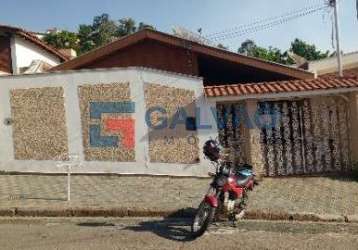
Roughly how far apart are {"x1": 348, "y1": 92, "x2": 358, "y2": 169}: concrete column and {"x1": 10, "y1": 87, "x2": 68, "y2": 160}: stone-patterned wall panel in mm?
7327

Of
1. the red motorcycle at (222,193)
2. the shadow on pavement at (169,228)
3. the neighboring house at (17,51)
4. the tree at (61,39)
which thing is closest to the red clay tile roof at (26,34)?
the neighboring house at (17,51)

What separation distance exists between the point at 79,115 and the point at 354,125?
7.02 m

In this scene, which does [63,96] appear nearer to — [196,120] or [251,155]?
[196,120]

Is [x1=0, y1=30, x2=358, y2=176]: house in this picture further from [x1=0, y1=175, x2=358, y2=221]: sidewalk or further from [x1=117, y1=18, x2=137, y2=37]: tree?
[x1=117, y1=18, x2=137, y2=37]: tree

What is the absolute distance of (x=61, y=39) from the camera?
4191cm

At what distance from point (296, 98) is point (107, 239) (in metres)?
7.22

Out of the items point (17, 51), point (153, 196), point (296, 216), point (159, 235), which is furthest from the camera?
point (17, 51)

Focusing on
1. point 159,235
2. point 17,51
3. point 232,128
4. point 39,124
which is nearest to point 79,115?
point 39,124

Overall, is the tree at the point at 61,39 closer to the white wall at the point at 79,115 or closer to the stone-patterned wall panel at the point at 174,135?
the white wall at the point at 79,115

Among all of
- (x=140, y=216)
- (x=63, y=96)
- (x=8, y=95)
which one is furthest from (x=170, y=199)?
(x=8, y=95)

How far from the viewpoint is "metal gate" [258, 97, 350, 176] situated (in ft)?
38.7

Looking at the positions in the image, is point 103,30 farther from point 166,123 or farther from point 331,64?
point 166,123

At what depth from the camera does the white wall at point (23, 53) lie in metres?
17.1

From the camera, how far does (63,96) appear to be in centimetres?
1208
